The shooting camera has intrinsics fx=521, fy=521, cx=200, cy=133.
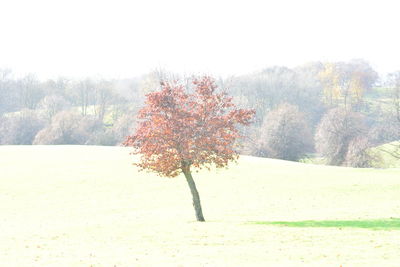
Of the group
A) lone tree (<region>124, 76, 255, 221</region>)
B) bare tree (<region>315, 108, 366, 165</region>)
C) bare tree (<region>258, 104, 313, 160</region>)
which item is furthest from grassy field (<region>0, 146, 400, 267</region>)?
bare tree (<region>258, 104, 313, 160</region>)

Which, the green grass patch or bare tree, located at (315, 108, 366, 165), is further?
bare tree, located at (315, 108, 366, 165)

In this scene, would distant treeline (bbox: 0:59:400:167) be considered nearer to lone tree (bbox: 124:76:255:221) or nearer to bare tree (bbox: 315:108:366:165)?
bare tree (bbox: 315:108:366:165)

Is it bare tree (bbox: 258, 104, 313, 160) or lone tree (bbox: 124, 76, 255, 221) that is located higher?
lone tree (bbox: 124, 76, 255, 221)

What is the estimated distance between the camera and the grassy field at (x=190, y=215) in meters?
18.3

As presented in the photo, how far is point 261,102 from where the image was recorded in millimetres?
123750

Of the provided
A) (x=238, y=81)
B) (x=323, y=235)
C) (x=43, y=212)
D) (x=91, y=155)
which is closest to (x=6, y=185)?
(x=43, y=212)

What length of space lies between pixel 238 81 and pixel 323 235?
114 m

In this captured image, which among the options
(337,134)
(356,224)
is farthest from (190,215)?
(337,134)

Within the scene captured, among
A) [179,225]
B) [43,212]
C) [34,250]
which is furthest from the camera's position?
[43,212]

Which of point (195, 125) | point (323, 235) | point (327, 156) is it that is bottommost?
point (327, 156)

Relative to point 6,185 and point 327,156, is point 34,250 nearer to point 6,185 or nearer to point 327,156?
point 6,185

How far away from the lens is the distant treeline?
97812 mm

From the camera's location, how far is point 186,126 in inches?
1061

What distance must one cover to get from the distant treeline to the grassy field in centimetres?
4052
